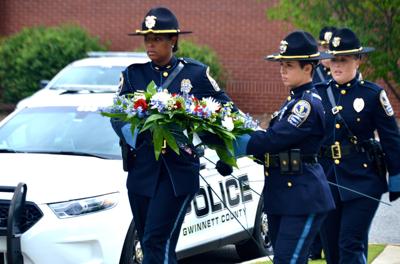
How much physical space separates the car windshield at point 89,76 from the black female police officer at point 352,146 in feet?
28.2

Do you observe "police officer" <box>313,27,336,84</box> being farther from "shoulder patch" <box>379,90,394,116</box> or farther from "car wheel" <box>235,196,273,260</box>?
"shoulder patch" <box>379,90,394,116</box>

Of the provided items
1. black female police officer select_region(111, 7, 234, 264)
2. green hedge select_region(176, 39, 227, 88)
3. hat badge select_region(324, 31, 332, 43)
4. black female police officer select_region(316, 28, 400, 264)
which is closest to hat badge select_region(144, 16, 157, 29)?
black female police officer select_region(111, 7, 234, 264)

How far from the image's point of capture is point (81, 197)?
24.0 feet

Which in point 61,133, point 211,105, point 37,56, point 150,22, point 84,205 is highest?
point 150,22

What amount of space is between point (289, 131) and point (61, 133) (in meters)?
3.31

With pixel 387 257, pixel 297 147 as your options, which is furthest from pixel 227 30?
pixel 297 147

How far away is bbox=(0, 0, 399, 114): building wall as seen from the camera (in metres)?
22.3

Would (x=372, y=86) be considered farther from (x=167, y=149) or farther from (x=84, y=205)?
(x=84, y=205)

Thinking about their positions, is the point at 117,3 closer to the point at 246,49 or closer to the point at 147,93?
the point at 246,49

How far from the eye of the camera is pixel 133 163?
6.40m

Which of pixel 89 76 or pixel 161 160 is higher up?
pixel 161 160

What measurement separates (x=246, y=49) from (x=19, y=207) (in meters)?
16.0

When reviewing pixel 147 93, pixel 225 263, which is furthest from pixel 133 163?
pixel 225 263

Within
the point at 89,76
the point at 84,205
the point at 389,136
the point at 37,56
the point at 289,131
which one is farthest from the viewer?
the point at 37,56
